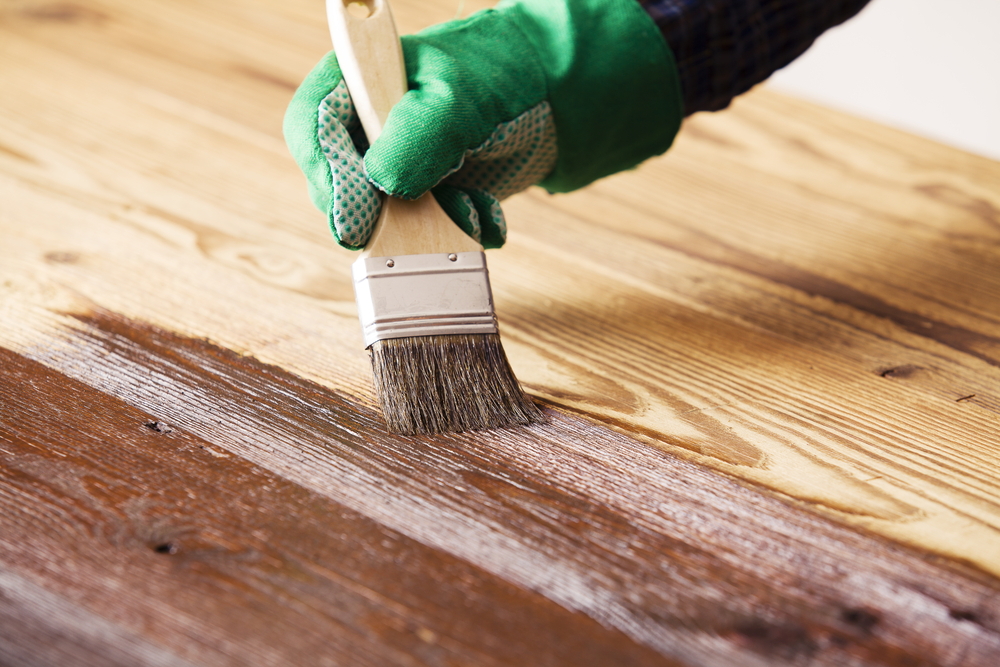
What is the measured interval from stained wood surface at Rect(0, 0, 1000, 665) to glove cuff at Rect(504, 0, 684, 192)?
0.16m

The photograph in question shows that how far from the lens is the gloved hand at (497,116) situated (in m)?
0.69

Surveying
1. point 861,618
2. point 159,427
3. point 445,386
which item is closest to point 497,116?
point 445,386

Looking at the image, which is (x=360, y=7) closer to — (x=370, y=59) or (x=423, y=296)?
(x=370, y=59)

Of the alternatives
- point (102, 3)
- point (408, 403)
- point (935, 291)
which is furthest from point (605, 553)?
point (102, 3)

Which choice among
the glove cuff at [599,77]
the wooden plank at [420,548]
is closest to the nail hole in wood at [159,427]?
the wooden plank at [420,548]

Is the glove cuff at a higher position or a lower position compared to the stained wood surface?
higher

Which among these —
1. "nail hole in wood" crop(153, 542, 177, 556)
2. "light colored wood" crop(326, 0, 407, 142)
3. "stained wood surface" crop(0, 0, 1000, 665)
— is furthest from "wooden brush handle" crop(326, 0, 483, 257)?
"nail hole in wood" crop(153, 542, 177, 556)

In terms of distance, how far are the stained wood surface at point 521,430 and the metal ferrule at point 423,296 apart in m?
0.08

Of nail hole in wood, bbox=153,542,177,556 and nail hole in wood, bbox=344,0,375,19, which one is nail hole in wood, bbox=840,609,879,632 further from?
nail hole in wood, bbox=344,0,375,19

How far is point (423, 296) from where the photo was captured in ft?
2.26

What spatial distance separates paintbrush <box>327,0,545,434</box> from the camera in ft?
2.21

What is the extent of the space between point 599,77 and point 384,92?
22cm

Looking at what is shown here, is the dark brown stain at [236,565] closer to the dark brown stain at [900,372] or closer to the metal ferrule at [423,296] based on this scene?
the metal ferrule at [423,296]

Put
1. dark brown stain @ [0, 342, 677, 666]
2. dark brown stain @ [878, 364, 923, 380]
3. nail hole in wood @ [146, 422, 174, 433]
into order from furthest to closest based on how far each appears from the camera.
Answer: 1. dark brown stain @ [878, 364, 923, 380]
2. nail hole in wood @ [146, 422, 174, 433]
3. dark brown stain @ [0, 342, 677, 666]
